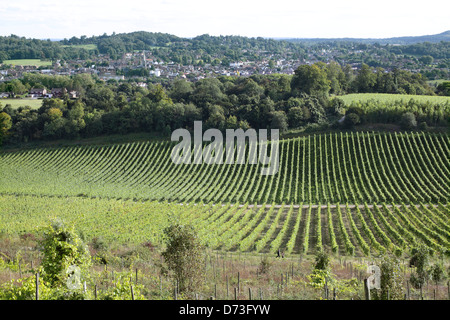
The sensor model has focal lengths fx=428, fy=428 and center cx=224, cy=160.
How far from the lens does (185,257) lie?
14.9 metres

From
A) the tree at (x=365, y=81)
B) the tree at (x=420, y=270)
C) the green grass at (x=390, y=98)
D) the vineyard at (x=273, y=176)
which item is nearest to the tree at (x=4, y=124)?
the vineyard at (x=273, y=176)

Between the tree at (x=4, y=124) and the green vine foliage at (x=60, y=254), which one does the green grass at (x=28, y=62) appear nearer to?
the tree at (x=4, y=124)

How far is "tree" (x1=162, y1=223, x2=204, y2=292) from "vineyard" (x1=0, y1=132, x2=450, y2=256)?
7215 mm

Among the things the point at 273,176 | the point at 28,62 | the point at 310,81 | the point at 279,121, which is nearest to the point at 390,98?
the point at 310,81

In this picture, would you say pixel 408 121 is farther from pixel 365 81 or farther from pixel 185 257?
pixel 185 257

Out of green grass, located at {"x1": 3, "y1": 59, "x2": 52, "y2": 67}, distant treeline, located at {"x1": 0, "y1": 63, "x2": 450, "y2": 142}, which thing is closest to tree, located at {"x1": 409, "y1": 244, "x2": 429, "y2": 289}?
distant treeline, located at {"x1": 0, "y1": 63, "x2": 450, "y2": 142}

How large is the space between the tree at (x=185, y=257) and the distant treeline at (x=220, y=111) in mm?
38680

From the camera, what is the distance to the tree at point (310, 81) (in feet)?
209

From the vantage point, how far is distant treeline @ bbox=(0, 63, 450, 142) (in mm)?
52438

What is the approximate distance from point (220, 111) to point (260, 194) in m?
20.3

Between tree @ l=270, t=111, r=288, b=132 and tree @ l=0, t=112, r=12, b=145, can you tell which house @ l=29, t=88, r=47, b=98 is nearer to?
tree @ l=0, t=112, r=12, b=145
